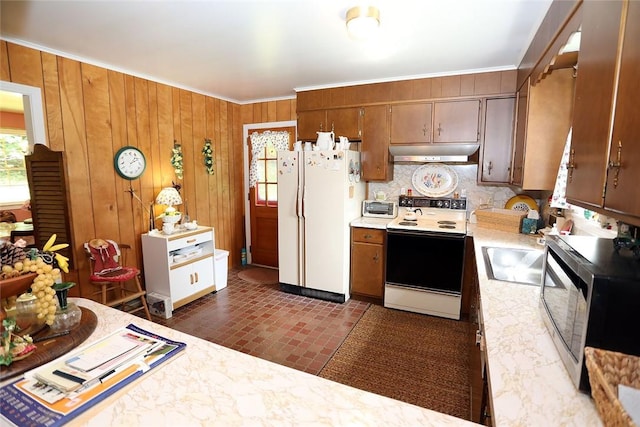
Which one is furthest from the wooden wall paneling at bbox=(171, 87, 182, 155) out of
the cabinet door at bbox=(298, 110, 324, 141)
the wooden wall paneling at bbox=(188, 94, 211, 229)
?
the cabinet door at bbox=(298, 110, 324, 141)

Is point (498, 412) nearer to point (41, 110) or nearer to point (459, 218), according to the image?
point (459, 218)

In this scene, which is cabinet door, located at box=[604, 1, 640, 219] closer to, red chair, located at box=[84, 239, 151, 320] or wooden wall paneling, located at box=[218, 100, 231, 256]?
red chair, located at box=[84, 239, 151, 320]

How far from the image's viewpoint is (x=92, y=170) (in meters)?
2.96

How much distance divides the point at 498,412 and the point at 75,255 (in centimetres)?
332

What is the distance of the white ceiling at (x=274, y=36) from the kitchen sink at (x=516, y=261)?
154 cm

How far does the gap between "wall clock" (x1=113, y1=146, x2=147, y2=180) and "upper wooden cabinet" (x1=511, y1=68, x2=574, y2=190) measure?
3.54 m

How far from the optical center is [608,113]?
994 mm

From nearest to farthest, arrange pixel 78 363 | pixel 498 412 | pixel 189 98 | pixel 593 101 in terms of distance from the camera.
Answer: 1. pixel 498 412
2. pixel 78 363
3. pixel 593 101
4. pixel 189 98

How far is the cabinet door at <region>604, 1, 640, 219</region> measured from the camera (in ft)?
2.72

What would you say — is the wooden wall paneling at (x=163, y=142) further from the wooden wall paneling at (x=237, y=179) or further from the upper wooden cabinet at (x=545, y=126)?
the upper wooden cabinet at (x=545, y=126)

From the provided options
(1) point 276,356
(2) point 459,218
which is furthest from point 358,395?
(2) point 459,218

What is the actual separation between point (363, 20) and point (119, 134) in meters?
2.63

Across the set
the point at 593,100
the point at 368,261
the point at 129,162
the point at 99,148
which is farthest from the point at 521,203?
the point at 99,148

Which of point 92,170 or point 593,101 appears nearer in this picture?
point 593,101
